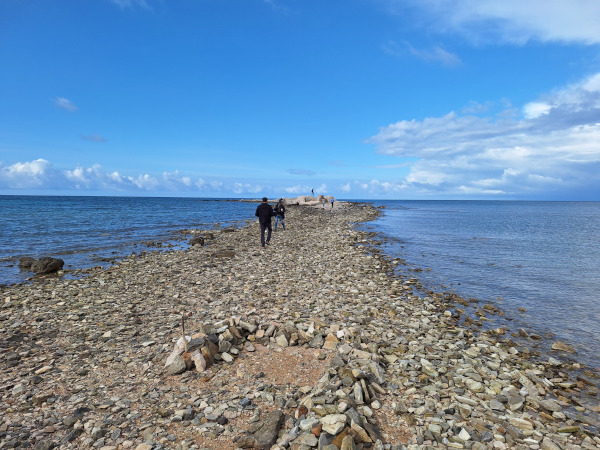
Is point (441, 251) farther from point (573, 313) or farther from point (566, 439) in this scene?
point (566, 439)

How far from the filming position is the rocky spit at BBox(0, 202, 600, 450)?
5379 mm

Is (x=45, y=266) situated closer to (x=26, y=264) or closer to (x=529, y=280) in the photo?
(x=26, y=264)

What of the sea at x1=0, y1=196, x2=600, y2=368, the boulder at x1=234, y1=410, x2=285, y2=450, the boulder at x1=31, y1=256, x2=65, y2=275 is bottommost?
the sea at x1=0, y1=196, x2=600, y2=368

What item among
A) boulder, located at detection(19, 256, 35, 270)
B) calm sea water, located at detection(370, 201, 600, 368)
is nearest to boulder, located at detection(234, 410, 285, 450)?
calm sea water, located at detection(370, 201, 600, 368)

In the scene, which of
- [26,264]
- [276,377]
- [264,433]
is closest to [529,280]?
[276,377]

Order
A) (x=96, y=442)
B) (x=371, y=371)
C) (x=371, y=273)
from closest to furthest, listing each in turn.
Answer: (x=96, y=442) < (x=371, y=371) < (x=371, y=273)

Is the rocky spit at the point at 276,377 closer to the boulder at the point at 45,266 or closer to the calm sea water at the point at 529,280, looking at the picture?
the calm sea water at the point at 529,280

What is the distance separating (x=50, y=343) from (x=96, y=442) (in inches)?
200

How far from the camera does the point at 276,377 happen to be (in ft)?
22.8

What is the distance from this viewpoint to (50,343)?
29.2ft

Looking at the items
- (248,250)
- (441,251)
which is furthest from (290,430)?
(441,251)

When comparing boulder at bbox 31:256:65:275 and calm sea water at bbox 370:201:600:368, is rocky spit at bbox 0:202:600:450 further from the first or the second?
boulder at bbox 31:256:65:275

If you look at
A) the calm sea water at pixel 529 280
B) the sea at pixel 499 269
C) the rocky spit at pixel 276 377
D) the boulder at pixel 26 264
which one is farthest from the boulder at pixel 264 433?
the boulder at pixel 26 264

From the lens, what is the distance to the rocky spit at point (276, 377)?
17.6ft
